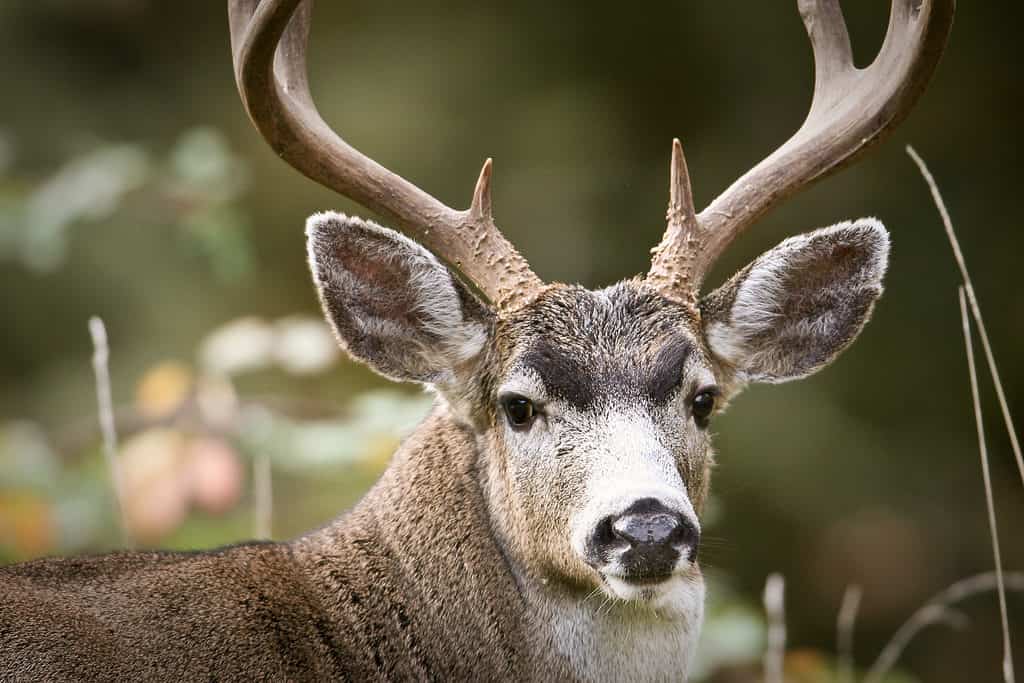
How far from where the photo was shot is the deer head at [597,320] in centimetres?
414

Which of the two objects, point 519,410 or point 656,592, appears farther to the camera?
point 519,410

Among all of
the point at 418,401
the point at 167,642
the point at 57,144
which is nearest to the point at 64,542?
the point at 418,401

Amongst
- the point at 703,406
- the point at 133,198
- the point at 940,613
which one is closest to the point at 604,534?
the point at 703,406

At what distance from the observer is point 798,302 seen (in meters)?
4.93

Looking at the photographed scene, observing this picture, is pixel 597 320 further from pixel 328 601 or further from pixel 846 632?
pixel 846 632

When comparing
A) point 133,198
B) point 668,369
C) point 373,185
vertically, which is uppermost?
point 133,198

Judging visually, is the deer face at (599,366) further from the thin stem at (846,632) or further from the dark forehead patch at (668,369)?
the thin stem at (846,632)

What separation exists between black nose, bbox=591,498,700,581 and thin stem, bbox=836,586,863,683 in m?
2.60

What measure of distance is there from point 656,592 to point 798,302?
1322mm

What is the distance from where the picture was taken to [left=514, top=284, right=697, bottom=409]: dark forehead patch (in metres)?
4.32

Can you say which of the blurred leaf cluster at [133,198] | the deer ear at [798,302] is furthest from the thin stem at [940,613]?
the blurred leaf cluster at [133,198]

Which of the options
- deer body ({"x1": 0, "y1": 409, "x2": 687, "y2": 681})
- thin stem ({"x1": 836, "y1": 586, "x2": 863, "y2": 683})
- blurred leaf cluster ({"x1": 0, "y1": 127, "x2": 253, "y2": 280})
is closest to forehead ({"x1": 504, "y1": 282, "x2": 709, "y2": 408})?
deer body ({"x1": 0, "y1": 409, "x2": 687, "y2": 681})

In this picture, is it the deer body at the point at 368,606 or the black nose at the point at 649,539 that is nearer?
the black nose at the point at 649,539

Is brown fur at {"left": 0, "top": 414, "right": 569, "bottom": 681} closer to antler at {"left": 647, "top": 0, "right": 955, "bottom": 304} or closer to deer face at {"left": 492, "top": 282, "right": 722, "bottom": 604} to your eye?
deer face at {"left": 492, "top": 282, "right": 722, "bottom": 604}
